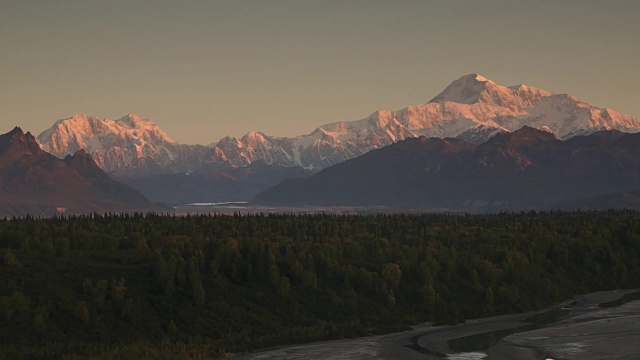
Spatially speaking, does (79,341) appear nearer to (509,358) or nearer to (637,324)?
(509,358)

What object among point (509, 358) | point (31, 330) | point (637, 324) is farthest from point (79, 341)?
point (637, 324)

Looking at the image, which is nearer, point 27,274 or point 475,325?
point 27,274

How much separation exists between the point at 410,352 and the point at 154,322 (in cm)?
3859

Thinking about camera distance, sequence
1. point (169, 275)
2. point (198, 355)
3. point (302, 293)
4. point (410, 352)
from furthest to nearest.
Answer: point (302, 293) < point (169, 275) < point (410, 352) < point (198, 355)

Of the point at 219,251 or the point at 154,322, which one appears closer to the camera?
the point at 154,322

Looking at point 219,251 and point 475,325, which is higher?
point 219,251

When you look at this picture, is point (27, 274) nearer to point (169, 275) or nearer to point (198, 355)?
point (169, 275)

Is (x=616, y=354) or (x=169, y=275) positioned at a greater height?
(x=169, y=275)

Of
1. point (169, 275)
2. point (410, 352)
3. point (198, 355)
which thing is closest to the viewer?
point (198, 355)

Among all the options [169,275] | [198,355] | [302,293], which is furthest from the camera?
[302,293]

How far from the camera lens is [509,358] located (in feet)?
499

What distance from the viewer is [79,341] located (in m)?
149

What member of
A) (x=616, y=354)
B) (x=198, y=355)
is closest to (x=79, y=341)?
(x=198, y=355)

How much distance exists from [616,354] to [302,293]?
60.5 m
